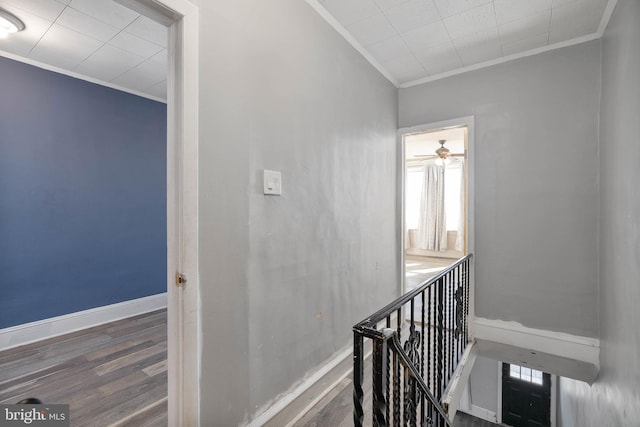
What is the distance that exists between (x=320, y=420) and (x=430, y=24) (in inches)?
113

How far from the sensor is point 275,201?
68.6 inches

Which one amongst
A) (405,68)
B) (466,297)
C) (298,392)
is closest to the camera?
(298,392)

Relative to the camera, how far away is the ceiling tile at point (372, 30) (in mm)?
2232

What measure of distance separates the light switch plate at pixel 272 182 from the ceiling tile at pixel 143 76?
1953 mm

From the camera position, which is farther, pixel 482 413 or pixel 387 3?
pixel 482 413

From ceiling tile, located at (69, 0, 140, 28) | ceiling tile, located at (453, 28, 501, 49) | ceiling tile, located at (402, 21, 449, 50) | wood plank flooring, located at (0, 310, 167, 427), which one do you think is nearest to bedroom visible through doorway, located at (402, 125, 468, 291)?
ceiling tile, located at (453, 28, 501, 49)

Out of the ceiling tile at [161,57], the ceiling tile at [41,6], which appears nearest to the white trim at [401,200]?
the ceiling tile at [161,57]

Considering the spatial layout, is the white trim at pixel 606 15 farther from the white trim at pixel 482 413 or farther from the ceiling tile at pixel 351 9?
the white trim at pixel 482 413

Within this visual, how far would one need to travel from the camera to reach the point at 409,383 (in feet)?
3.88

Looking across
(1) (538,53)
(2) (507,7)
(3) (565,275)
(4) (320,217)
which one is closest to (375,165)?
(4) (320,217)

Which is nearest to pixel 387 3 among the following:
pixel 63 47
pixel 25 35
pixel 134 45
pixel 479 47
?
pixel 479 47

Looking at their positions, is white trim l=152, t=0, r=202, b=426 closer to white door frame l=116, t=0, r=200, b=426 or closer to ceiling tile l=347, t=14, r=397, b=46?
white door frame l=116, t=0, r=200, b=426

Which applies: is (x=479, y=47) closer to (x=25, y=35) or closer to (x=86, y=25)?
(x=86, y=25)

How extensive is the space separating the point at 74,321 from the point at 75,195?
4.10 ft
